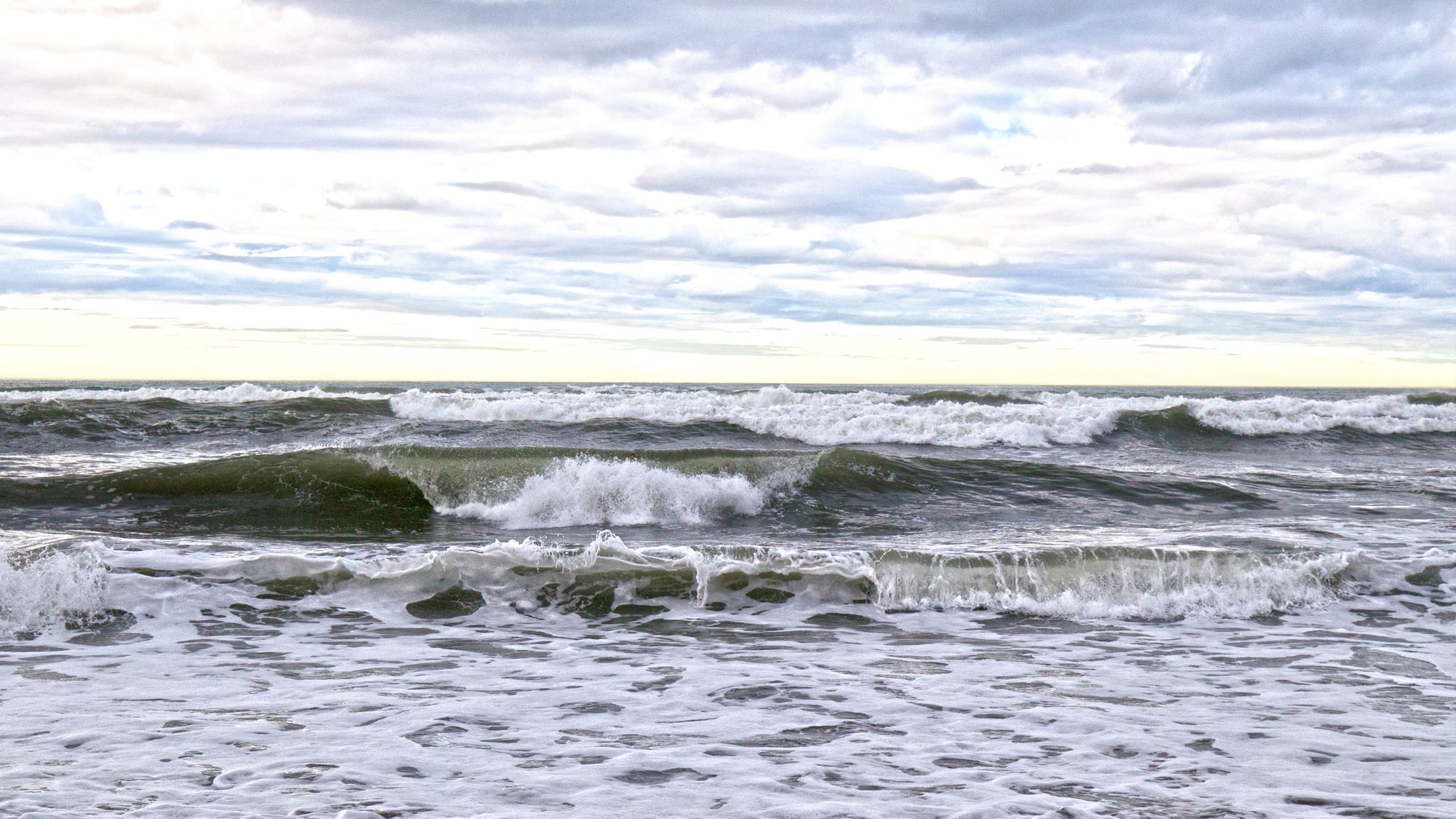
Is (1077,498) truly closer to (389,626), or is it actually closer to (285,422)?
(389,626)

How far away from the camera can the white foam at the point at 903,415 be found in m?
22.1

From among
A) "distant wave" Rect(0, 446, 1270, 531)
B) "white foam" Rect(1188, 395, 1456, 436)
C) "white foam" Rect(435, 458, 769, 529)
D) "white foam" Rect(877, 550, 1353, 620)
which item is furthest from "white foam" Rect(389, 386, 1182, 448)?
"white foam" Rect(877, 550, 1353, 620)

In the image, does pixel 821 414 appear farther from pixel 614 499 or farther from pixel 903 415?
pixel 614 499

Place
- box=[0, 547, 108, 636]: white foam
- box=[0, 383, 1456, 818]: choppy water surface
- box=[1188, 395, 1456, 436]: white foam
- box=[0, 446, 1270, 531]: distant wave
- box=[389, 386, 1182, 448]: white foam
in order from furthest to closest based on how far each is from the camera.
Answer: box=[1188, 395, 1456, 436]: white foam → box=[389, 386, 1182, 448]: white foam → box=[0, 446, 1270, 531]: distant wave → box=[0, 547, 108, 636]: white foam → box=[0, 383, 1456, 818]: choppy water surface

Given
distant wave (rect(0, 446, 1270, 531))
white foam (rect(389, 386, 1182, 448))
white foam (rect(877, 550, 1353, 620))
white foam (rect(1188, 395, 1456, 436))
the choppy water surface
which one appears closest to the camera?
the choppy water surface

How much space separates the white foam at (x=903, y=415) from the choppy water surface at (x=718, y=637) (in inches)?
264

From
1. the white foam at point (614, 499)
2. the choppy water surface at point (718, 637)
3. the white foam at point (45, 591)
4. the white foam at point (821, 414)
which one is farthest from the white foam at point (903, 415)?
the white foam at point (45, 591)

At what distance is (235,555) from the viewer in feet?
28.3

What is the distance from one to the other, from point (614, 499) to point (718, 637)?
18.0 ft

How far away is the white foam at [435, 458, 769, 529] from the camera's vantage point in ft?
39.0

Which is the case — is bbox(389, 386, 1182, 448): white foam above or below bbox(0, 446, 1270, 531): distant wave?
above

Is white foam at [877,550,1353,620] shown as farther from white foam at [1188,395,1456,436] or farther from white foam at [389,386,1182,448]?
white foam at [1188,395,1456,436]

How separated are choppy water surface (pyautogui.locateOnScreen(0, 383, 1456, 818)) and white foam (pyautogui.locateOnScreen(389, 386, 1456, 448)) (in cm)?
671

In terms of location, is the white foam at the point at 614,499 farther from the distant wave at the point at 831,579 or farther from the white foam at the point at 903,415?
the white foam at the point at 903,415
